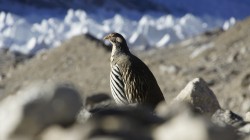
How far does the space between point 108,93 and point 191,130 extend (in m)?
20.6

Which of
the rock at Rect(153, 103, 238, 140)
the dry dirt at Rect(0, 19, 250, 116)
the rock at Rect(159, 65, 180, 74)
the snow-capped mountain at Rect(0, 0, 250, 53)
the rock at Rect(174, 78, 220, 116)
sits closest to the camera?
the rock at Rect(153, 103, 238, 140)

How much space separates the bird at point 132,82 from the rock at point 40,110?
161 inches

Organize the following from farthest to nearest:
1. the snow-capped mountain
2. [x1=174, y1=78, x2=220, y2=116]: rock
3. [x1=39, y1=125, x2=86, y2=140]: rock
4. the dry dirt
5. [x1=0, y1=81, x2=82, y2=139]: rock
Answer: the snow-capped mountain → the dry dirt → [x1=174, y1=78, x2=220, y2=116]: rock → [x1=0, y1=81, x2=82, y2=139]: rock → [x1=39, y1=125, x2=86, y2=140]: rock

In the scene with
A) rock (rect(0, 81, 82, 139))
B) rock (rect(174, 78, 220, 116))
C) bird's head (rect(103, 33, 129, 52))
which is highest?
bird's head (rect(103, 33, 129, 52))

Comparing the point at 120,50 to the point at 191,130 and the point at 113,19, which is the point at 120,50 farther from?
the point at 113,19

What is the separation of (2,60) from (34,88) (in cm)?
3432

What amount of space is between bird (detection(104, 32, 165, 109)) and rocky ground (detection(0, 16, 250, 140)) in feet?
0.82

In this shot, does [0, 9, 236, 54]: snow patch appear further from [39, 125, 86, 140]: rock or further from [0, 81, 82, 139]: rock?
[39, 125, 86, 140]: rock

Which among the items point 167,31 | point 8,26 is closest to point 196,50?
point 167,31

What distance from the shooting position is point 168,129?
159 inches

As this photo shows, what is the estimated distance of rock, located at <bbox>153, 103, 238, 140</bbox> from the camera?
12.7 feet

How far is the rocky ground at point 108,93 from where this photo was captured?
4.16m

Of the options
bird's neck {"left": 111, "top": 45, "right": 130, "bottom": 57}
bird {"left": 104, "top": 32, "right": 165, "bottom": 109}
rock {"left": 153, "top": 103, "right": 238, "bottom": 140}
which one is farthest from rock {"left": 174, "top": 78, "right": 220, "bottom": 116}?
rock {"left": 153, "top": 103, "right": 238, "bottom": 140}

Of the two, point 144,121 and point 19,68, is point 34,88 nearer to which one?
point 144,121
